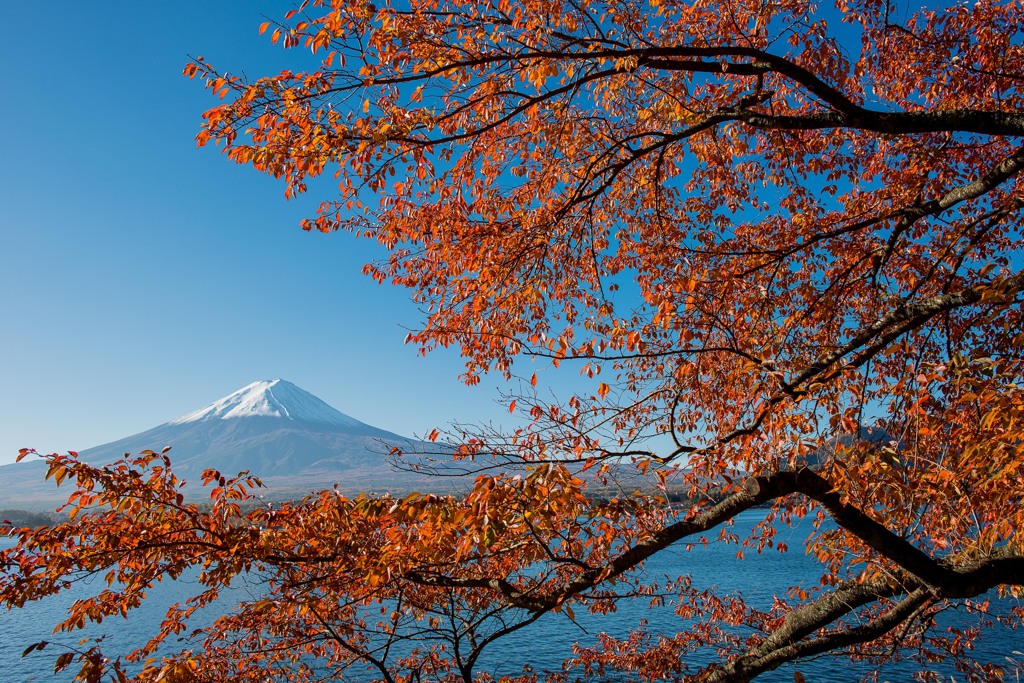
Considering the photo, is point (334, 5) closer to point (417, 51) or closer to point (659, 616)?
point (417, 51)

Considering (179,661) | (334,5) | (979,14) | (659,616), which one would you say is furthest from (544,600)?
(659,616)

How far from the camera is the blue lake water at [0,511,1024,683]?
17.0m

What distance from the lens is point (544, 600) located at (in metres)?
4.73

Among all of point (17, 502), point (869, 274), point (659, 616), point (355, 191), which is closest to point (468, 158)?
point (355, 191)

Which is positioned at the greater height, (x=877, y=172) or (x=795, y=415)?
(x=877, y=172)

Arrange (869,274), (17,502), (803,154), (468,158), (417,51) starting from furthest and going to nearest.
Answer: (17,502)
(803,154)
(869,274)
(468,158)
(417,51)

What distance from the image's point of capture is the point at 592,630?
20625 millimetres

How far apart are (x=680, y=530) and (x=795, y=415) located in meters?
1.33

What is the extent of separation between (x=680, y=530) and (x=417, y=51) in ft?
14.9

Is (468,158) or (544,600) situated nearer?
(544,600)

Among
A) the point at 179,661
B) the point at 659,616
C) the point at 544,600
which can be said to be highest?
the point at 544,600

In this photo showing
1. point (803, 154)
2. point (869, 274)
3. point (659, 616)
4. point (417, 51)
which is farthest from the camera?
point (659, 616)

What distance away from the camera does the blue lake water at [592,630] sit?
17.0m

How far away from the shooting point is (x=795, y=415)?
424 centimetres
